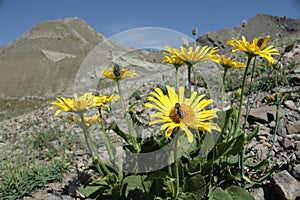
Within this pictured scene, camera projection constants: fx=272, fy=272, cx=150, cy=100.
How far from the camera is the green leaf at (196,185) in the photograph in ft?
7.16

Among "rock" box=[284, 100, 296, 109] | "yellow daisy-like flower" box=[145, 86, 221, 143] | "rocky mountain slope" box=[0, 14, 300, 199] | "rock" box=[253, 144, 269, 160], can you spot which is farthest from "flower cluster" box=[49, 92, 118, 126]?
"rock" box=[284, 100, 296, 109]

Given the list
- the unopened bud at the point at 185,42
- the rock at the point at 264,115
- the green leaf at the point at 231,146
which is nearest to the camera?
the green leaf at the point at 231,146

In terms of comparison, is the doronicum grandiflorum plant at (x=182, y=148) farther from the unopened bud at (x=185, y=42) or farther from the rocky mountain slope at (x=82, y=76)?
the rocky mountain slope at (x=82, y=76)

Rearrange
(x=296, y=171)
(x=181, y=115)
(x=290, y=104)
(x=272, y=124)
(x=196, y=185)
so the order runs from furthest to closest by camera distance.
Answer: (x=290, y=104) → (x=272, y=124) → (x=296, y=171) → (x=196, y=185) → (x=181, y=115)

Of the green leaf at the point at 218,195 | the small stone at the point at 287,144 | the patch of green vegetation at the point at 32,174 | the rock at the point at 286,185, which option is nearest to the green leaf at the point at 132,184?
the green leaf at the point at 218,195

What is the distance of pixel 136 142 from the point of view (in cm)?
276

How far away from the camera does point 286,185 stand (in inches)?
103

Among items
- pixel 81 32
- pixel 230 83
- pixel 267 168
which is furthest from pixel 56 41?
pixel 267 168

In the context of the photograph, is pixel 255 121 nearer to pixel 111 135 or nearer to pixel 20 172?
pixel 111 135

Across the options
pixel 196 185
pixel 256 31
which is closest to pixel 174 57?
pixel 196 185

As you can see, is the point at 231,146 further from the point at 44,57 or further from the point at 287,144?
the point at 44,57

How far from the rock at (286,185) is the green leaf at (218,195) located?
2.13 feet

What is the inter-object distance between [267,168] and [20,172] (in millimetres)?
3393

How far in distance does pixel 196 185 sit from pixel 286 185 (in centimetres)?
103
